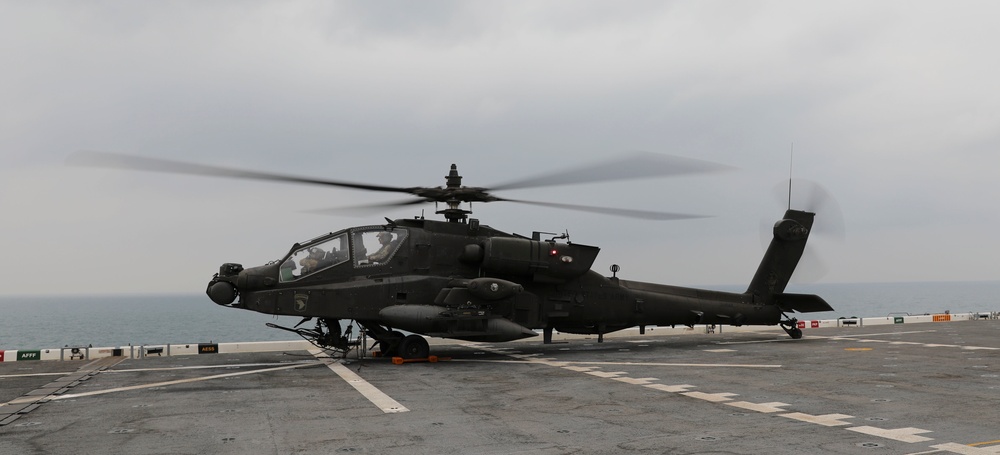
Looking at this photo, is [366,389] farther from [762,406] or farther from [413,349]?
[762,406]

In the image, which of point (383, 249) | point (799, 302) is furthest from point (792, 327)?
point (383, 249)

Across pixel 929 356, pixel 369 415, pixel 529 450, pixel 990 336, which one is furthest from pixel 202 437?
pixel 990 336

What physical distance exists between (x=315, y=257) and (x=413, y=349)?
3.92 meters

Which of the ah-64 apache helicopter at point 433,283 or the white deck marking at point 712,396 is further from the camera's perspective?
the ah-64 apache helicopter at point 433,283

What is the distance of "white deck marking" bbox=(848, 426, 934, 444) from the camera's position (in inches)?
354

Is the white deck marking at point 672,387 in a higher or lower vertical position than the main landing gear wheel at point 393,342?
lower

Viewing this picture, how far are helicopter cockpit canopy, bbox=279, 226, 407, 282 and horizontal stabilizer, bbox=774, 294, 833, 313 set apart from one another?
15.3 meters

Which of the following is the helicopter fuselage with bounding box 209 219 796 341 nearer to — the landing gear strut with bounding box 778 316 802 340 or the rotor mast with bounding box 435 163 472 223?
the rotor mast with bounding box 435 163 472 223

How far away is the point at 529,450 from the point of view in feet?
28.3

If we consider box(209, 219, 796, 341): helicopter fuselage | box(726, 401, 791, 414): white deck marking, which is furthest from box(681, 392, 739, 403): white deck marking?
box(209, 219, 796, 341): helicopter fuselage

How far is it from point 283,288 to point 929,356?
18627 mm

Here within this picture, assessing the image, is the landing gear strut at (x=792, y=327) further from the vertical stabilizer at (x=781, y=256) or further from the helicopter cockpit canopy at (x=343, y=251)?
the helicopter cockpit canopy at (x=343, y=251)

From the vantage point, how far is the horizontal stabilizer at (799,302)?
87.6ft

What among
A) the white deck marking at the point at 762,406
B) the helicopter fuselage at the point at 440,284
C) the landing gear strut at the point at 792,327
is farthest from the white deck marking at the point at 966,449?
the landing gear strut at the point at 792,327
